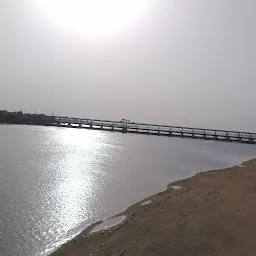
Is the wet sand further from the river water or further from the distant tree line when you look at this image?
the distant tree line

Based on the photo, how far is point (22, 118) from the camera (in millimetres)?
128375

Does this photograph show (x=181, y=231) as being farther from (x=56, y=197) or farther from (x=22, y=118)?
(x=22, y=118)

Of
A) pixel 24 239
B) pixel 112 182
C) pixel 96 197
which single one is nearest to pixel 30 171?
pixel 112 182

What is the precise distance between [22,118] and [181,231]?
125 meters

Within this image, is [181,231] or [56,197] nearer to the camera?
[181,231]

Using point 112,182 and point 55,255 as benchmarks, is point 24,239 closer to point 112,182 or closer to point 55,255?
point 55,255

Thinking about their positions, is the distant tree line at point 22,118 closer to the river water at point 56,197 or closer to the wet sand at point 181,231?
the river water at point 56,197

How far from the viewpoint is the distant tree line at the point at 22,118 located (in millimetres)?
119787

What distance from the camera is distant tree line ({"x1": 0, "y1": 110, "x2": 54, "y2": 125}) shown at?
393ft

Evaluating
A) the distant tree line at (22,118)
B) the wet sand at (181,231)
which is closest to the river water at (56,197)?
the wet sand at (181,231)

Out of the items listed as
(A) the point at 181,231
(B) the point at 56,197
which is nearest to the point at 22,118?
(B) the point at 56,197

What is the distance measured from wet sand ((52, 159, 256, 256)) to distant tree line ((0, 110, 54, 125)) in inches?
4394

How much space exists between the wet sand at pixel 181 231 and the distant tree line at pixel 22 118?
366 ft

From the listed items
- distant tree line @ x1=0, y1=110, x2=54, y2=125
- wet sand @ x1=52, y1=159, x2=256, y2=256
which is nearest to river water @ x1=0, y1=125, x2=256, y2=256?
wet sand @ x1=52, y1=159, x2=256, y2=256
